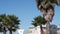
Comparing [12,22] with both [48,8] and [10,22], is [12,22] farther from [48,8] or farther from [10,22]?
[48,8]

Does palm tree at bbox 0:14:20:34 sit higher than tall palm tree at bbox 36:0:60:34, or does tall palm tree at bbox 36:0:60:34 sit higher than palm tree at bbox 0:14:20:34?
tall palm tree at bbox 36:0:60:34

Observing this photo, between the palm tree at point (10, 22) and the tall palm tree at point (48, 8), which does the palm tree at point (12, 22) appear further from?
the tall palm tree at point (48, 8)

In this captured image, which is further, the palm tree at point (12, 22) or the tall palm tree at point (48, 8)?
the palm tree at point (12, 22)

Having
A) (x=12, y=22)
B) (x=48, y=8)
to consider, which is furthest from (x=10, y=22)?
(x=48, y=8)

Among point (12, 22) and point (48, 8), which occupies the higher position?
point (48, 8)

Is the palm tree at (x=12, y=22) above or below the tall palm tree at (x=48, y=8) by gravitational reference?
below

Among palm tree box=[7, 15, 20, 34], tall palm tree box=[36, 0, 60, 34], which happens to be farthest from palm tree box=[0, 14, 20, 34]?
tall palm tree box=[36, 0, 60, 34]

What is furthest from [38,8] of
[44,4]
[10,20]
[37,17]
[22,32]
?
[22,32]

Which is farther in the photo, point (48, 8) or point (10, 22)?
point (10, 22)

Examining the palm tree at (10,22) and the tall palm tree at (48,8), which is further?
the palm tree at (10,22)

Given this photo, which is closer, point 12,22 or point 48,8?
point 48,8

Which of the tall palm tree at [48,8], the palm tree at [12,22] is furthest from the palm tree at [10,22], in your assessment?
the tall palm tree at [48,8]

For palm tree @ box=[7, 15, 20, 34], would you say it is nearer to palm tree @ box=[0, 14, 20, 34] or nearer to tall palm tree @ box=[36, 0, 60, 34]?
palm tree @ box=[0, 14, 20, 34]

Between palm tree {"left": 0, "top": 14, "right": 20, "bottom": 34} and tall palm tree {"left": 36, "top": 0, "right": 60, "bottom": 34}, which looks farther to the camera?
palm tree {"left": 0, "top": 14, "right": 20, "bottom": 34}
